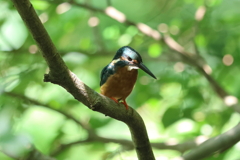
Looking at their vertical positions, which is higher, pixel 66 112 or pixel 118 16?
pixel 118 16

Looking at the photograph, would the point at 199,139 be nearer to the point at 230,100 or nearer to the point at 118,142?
the point at 230,100

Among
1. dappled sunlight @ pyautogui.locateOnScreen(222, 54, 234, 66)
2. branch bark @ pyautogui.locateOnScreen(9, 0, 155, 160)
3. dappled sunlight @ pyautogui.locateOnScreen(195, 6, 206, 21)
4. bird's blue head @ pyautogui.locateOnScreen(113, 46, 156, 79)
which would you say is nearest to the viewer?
branch bark @ pyautogui.locateOnScreen(9, 0, 155, 160)

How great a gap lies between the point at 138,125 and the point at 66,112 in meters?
1.31

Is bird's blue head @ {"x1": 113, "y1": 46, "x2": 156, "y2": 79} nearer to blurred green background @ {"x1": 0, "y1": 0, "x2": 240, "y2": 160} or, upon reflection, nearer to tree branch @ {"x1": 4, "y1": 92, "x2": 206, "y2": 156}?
blurred green background @ {"x1": 0, "y1": 0, "x2": 240, "y2": 160}

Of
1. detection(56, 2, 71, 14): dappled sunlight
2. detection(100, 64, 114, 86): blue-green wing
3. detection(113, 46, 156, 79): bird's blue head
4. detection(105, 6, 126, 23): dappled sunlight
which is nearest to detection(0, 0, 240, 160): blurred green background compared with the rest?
detection(56, 2, 71, 14): dappled sunlight

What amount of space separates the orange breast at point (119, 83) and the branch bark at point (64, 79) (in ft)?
0.77

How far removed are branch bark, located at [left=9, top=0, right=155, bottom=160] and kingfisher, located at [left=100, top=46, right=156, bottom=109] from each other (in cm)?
22

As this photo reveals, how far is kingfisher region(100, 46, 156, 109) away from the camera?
1.93 metres

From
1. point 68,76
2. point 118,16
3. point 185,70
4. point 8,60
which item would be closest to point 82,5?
point 118,16

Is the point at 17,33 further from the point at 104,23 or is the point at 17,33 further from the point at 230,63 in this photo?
the point at 230,63

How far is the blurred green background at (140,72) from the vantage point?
281 cm

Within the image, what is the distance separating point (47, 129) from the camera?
10.4 ft

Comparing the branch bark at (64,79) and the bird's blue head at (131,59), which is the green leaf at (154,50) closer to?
the bird's blue head at (131,59)

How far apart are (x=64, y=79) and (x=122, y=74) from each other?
669 mm
